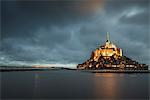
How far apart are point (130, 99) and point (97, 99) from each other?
4707mm

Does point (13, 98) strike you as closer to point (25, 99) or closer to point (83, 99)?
point (25, 99)

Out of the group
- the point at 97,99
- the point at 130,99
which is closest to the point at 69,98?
the point at 97,99

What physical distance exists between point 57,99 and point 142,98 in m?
12.3

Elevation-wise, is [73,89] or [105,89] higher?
[73,89]

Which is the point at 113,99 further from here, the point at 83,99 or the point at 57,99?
the point at 57,99

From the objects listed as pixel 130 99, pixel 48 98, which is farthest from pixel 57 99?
pixel 130 99

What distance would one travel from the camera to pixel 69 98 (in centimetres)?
3291

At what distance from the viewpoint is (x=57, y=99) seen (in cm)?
3238

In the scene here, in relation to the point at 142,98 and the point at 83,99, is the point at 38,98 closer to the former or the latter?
the point at 83,99

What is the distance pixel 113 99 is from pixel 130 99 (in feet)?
7.87

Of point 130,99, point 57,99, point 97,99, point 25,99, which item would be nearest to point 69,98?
point 57,99

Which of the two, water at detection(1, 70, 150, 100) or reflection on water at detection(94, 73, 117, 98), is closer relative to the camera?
water at detection(1, 70, 150, 100)

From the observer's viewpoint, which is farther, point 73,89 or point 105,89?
point 105,89

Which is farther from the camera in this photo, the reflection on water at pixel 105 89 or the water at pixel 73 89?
the reflection on water at pixel 105 89
